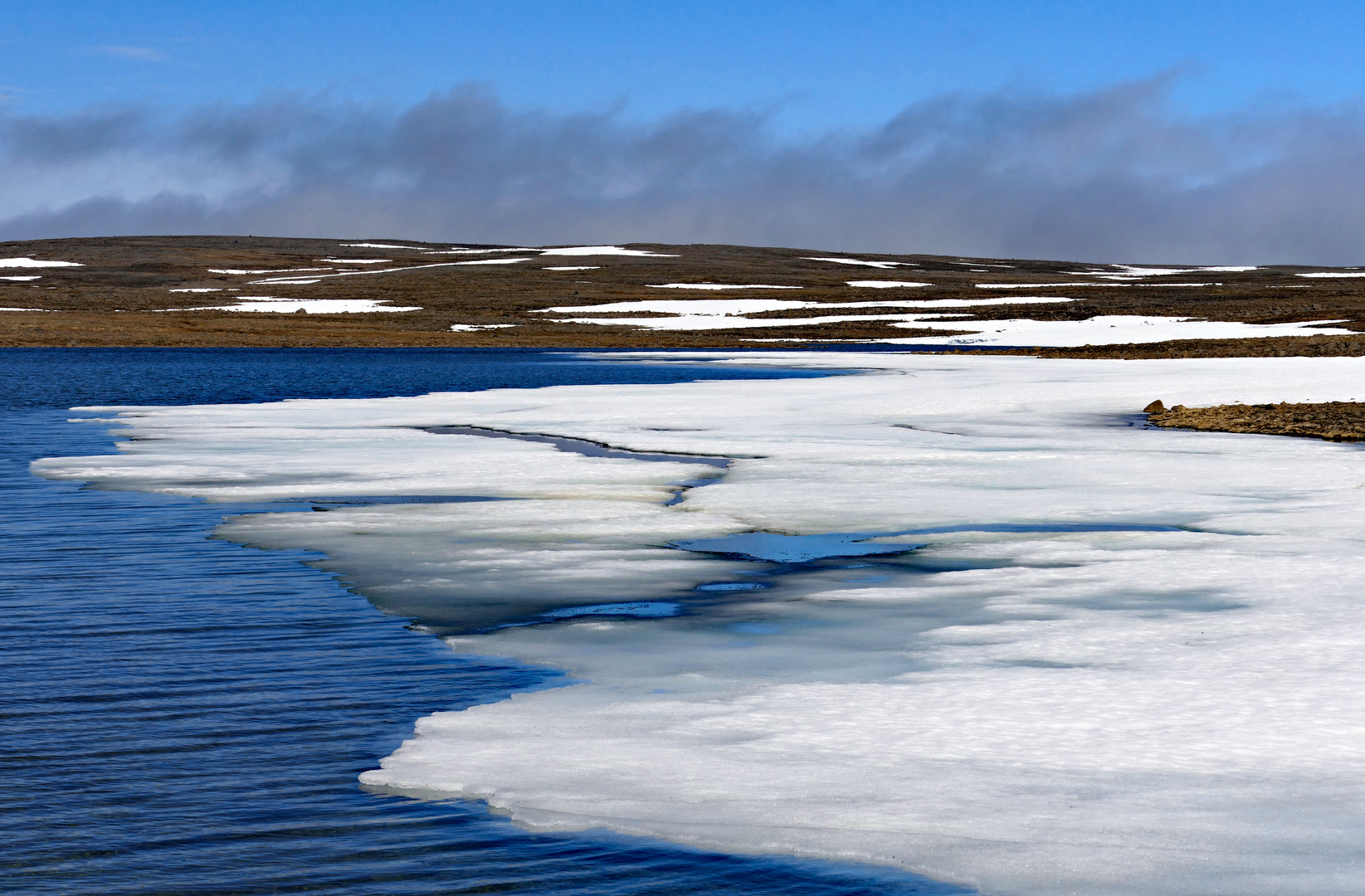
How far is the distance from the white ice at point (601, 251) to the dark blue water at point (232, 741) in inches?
4844

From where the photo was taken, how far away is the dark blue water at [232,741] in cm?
506

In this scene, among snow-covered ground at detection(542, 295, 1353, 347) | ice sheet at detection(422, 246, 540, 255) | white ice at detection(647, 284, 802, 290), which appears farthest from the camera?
ice sheet at detection(422, 246, 540, 255)

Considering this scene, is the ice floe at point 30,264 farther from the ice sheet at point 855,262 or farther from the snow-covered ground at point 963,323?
the ice sheet at point 855,262

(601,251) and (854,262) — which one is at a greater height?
(601,251)

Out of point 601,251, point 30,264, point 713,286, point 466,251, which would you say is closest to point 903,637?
point 713,286

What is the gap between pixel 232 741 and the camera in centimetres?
647

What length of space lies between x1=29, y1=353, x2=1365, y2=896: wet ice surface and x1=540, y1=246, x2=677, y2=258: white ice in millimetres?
116457

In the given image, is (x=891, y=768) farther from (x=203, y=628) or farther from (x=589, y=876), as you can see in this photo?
(x=203, y=628)

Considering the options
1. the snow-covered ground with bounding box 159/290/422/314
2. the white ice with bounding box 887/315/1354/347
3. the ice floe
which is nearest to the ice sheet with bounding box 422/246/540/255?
the ice floe

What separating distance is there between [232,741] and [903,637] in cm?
378

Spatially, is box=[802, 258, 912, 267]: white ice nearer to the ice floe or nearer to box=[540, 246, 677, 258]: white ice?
box=[540, 246, 677, 258]: white ice

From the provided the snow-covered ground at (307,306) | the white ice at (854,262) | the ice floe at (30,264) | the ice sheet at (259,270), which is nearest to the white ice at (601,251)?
the white ice at (854,262)

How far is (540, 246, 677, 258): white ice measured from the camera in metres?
135

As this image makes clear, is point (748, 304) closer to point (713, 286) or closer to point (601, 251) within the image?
point (713, 286)
